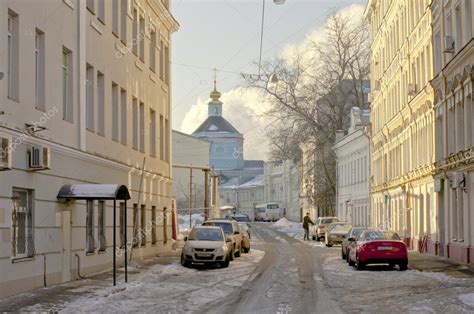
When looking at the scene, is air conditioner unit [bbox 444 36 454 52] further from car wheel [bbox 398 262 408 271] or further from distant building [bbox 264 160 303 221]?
distant building [bbox 264 160 303 221]

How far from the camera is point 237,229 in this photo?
3600 cm

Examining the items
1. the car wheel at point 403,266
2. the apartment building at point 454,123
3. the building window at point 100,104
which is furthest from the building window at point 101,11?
the car wheel at point 403,266

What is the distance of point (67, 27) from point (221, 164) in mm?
134658

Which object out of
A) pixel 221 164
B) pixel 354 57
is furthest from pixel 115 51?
pixel 221 164

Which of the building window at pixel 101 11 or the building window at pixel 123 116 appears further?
the building window at pixel 123 116

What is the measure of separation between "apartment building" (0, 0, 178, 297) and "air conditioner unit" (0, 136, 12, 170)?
20 mm

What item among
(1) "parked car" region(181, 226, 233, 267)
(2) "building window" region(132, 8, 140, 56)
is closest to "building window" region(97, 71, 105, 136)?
(1) "parked car" region(181, 226, 233, 267)

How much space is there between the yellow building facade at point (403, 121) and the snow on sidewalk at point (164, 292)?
12758 millimetres

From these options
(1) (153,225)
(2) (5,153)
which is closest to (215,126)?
(1) (153,225)

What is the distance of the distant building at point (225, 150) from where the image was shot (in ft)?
506

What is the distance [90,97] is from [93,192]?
4.71 metres

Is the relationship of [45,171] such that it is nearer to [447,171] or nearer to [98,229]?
[98,229]

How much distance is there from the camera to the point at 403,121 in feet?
142

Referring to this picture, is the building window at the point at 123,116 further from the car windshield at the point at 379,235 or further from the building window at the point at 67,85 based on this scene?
the car windshield at the point at 379,235
